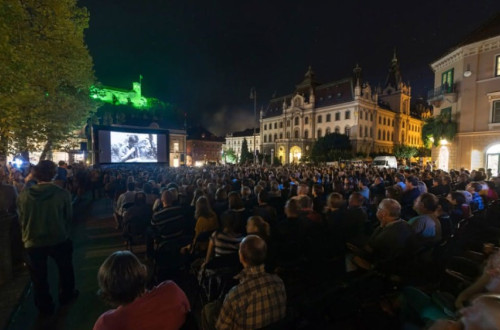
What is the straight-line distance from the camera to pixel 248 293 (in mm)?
2137

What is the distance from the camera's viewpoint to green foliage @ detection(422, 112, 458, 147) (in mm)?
22922

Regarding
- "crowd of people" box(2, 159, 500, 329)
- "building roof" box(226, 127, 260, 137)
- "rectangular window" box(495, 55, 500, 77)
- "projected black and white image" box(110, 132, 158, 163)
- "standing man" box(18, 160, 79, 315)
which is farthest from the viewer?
"building roof" box(226, 127, 260, 137)

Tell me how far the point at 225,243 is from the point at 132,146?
25113 mm

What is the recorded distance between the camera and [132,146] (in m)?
25.6

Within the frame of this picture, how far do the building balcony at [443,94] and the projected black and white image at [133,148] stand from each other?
29399 mm

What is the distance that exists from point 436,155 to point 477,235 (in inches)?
1062

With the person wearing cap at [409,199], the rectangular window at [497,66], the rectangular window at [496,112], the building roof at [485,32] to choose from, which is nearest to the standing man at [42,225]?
the person wearing cap at [409,199]

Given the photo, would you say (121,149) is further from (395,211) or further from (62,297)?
(395,211)

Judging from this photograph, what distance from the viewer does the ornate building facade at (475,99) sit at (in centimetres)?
2078

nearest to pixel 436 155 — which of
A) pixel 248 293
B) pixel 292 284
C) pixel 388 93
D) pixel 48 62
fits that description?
pixel 292 284

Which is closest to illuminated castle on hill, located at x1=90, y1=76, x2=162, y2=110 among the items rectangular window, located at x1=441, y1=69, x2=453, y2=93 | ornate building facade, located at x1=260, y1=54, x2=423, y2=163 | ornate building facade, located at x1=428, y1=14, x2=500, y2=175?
ornate building facade, located at x1=260, y1=54, x2=423, y2=163

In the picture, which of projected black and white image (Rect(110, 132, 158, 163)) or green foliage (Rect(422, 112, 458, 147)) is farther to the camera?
projected black and white image (Rect(110, 132, 158, 163))

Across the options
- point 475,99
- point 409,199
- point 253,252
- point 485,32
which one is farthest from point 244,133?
point 253,252

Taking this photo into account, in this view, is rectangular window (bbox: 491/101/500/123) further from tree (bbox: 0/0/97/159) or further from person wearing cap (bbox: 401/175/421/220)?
tree (bbox: 0/0/97/159)
